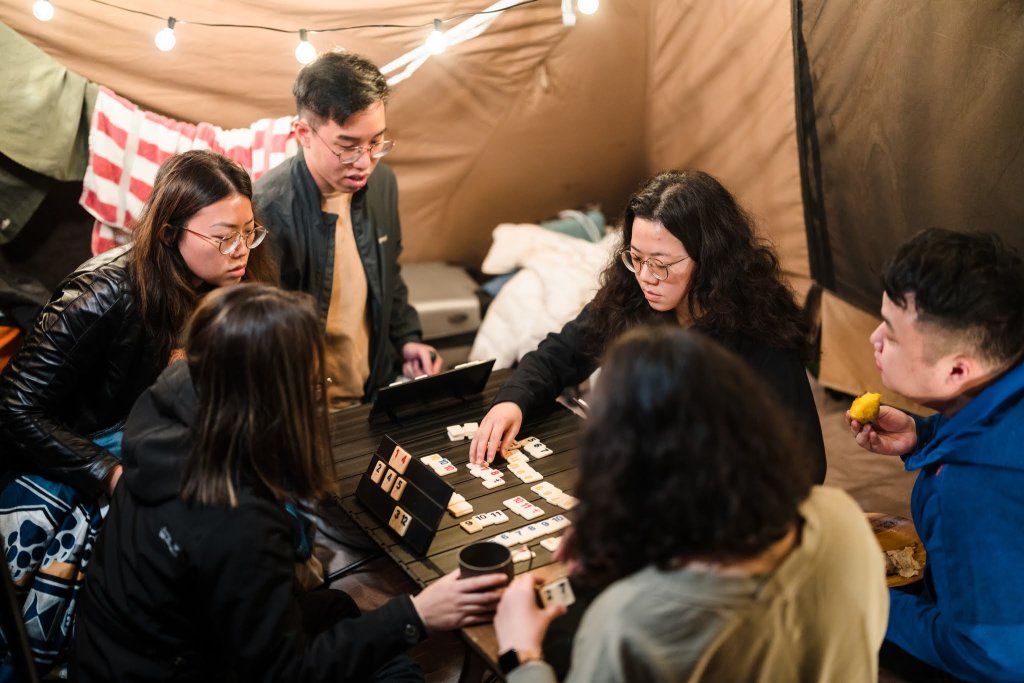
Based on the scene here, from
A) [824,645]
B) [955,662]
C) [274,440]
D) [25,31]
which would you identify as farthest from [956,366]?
[25,31]

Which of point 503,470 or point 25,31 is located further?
point 25,31

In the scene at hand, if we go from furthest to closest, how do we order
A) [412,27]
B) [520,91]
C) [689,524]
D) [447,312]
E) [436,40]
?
[520,91] < [447,312] < [412,27] < [436,40] < [689,524]

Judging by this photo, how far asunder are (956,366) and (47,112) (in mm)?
3093

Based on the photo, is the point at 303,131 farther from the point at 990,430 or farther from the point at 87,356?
the point at 990,430

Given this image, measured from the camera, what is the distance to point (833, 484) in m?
3.55

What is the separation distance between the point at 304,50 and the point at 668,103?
2.04 meters

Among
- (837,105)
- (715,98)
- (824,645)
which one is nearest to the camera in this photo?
(824,645)

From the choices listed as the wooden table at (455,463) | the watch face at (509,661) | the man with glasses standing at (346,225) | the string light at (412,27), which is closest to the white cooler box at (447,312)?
the man with glasses standing at (346,225)

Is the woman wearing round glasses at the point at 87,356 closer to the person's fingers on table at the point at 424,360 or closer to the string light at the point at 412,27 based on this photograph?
the person's fingers on table at the point at 424,360

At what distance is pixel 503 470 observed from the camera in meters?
2.35

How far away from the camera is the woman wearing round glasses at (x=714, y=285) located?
7.72 ft

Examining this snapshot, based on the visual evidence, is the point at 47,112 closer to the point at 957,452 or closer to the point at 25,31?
the point at 25,31

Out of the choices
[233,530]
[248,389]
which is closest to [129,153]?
[248,389]

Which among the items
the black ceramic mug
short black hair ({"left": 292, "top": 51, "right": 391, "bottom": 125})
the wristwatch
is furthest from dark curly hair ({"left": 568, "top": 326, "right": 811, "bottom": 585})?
short black hair ({"left": 292, "top": 51, "right": 391, "bottom": 125})
